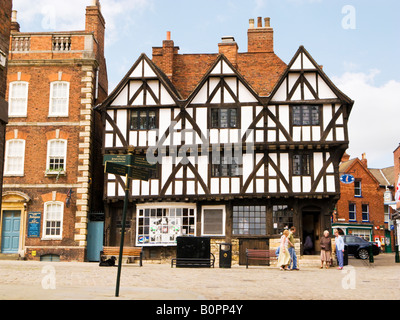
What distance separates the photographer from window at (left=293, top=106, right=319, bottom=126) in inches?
1025

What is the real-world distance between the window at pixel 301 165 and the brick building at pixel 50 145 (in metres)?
10.6

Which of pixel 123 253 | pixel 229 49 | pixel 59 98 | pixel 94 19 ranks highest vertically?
pixel 94 19

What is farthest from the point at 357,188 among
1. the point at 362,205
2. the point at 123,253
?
the point at 123,253

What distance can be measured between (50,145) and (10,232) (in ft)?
15.9

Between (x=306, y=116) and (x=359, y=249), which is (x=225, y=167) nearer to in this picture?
(x=306, y=116)

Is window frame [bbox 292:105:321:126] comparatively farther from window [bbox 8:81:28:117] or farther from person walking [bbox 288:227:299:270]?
window [bbox 8:81:28:117]

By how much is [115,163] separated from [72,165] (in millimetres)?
15795

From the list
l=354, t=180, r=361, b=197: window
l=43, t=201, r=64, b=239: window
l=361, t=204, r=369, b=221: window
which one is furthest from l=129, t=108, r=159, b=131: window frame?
l=361, t=204, r=369, b=221: window

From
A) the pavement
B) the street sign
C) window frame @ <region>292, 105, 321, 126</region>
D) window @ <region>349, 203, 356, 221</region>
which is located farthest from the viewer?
window @ <region>349, 203, 356, 221</region>

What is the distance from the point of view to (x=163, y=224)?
2630cm

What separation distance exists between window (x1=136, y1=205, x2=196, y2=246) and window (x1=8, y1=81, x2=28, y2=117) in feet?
26.0

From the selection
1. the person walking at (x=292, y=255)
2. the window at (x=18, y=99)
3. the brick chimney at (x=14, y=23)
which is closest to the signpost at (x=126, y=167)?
the person walking at (x=292, y=255)

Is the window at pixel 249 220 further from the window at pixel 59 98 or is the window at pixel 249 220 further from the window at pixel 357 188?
the window at pixel 357 188

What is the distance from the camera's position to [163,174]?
2630 centimetres
